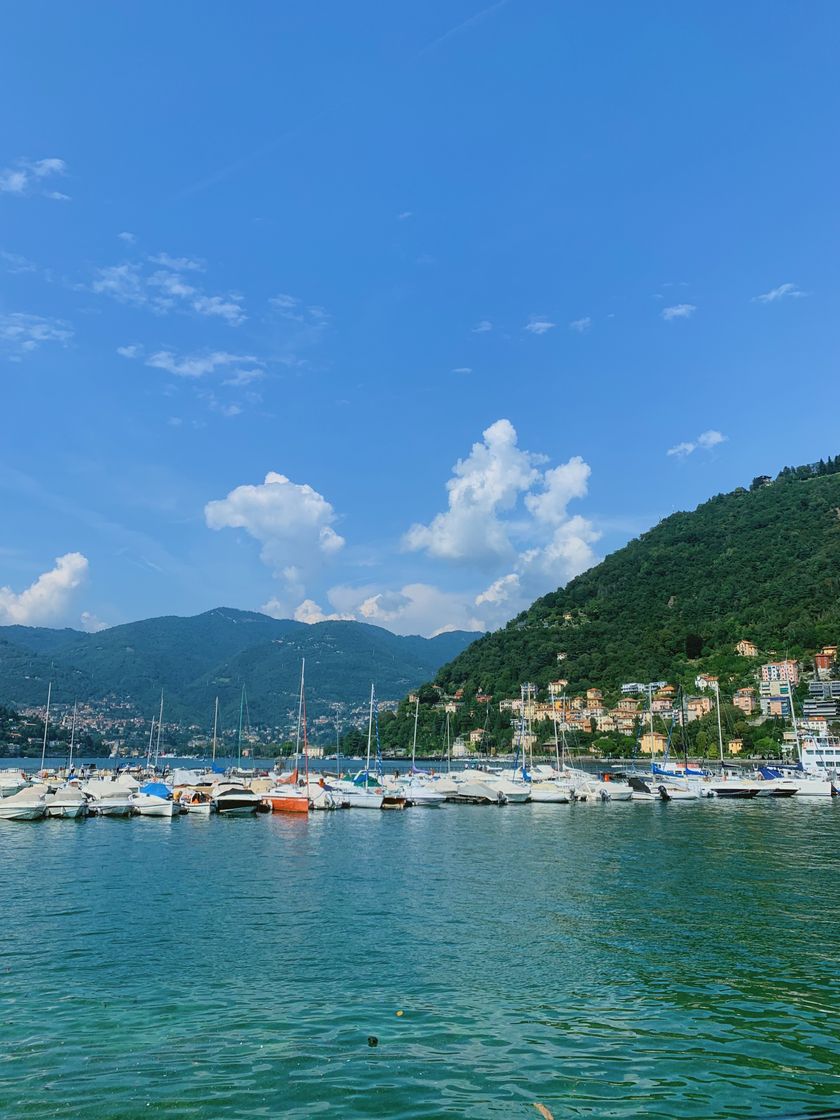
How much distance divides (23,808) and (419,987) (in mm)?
42134

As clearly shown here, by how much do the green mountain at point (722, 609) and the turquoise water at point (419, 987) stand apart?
12715cm

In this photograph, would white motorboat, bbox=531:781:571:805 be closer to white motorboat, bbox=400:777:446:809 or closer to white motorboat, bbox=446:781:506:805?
white motorboat, bbox=446:781:506:805

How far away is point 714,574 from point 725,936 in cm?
17165

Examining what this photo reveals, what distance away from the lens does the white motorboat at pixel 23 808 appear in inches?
1875

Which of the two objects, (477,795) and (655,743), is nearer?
(477,795)

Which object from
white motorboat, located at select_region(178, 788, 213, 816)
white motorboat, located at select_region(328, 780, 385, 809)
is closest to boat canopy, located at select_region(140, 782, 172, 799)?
white motorboat, located at select_region(178, 788, 213, 816)

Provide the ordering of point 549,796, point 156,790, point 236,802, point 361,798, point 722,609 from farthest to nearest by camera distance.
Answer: point 722,609
point 549,796
point 361,798
point 156,790
point 236,802

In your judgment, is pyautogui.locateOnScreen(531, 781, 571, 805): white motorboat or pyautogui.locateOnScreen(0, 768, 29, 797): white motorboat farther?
pyautogui.locateOnScreen(531, 781, 571, 805): white motorboat

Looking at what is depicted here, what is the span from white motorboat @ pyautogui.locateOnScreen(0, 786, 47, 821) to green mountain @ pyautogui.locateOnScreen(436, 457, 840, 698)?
122229mm

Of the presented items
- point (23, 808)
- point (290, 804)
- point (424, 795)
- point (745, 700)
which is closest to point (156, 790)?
point (290, 804)

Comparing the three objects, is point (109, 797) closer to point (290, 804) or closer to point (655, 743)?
point (290, 804)

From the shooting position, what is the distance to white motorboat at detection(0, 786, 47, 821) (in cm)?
4762

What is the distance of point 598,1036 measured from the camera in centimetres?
1197

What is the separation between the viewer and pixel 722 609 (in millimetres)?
167250
